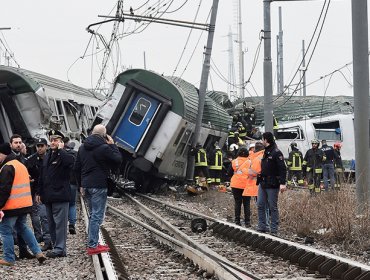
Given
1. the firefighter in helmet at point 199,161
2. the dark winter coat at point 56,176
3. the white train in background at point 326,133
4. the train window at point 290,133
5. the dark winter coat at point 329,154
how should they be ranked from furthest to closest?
the train window at point 290,133 → the white train in background at point 326,133 → the firefighter in helmet at point 199,161 → the dark winter coat at point 329,154 → the dark winter coat at point 56,176

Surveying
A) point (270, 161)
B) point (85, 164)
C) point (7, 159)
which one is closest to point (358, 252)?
point (270, 161)

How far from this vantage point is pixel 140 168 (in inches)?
→ 766

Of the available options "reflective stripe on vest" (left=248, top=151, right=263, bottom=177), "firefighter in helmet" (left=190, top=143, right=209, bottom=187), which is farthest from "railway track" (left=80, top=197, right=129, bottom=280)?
"firefighter in helmet" (left=190, top=143, right=209, bottom=187)

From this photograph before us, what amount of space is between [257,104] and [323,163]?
41.2ft

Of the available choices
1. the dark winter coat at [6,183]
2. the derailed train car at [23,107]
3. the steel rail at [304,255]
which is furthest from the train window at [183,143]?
the dark winter coat at [6,183]

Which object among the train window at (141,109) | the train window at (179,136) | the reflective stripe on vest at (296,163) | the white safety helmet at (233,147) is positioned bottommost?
the reflective stripe on vest at (296,163)

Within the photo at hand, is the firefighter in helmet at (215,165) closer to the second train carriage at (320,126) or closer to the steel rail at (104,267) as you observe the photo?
the second train carriage at (320,126)

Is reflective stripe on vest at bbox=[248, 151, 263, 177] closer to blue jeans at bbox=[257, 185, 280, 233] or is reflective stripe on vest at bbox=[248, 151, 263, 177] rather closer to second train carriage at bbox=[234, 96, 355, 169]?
blue jeans at bbox=[257, 185, 280, 233]

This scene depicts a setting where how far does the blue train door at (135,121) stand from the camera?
19250 millimetres

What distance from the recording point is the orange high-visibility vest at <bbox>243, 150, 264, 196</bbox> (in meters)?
12.5

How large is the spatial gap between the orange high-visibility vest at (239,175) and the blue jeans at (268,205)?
966 millimetres

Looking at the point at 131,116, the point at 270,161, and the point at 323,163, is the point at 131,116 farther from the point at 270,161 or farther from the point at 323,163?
the point at 270,161

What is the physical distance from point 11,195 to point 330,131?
2140cm

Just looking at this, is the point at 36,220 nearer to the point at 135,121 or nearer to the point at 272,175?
the point at 272,175
